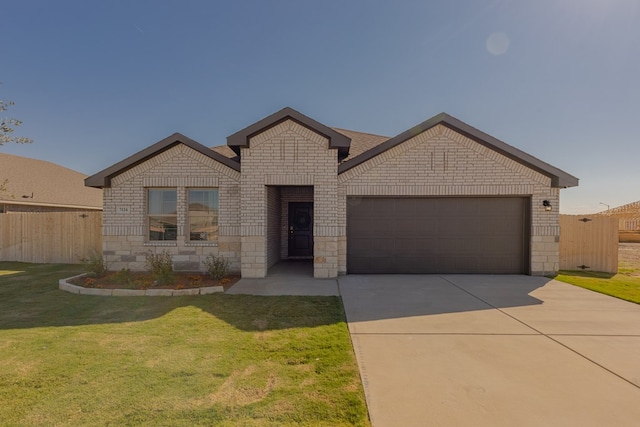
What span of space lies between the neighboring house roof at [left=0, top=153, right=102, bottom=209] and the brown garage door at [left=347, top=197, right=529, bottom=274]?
707 inches

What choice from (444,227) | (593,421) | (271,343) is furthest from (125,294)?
(444,227)

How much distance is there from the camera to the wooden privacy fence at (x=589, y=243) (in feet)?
32.8

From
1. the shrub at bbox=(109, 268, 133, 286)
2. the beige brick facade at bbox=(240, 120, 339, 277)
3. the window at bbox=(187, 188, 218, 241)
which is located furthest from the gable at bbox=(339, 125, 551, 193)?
the shrub at bbox=(109, 268, 133, 286)

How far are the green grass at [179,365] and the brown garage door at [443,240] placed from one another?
343 cm

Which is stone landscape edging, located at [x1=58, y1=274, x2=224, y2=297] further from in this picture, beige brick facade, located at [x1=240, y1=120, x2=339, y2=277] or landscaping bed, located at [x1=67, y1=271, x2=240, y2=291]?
beige brick facade, located at [x1=240, y1=120, x2=339, y2=277]

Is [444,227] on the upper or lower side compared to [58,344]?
upper

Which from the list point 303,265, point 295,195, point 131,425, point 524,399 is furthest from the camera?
point 295,195

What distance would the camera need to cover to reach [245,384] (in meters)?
3.07

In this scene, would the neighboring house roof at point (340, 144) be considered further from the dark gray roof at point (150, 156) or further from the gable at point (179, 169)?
the gable at point (179, 169)

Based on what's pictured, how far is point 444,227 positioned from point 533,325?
14.5ft

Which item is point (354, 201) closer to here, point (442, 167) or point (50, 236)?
point (442, 167)

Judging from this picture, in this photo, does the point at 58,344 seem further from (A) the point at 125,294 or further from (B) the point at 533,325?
(B) the point at 533,325

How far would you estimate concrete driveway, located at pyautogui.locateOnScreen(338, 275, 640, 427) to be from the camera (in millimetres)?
2713

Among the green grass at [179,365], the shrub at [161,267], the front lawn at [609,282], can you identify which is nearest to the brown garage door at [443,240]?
the front lawn at [609,282]
